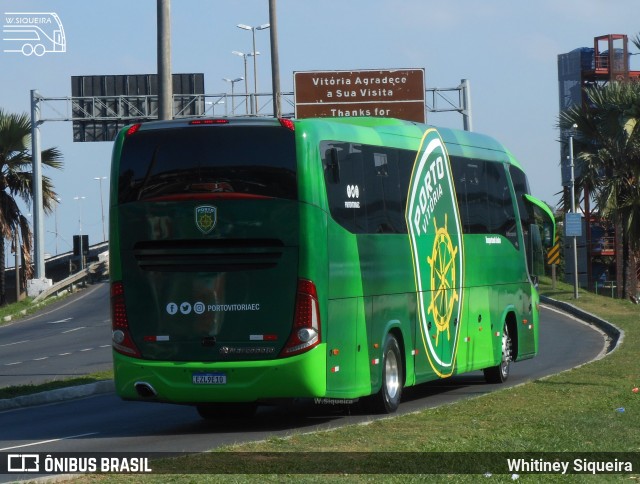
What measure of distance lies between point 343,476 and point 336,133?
6.32 m

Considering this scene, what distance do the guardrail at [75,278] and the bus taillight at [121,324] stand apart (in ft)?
129

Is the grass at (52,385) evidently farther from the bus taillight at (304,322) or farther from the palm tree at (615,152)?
the palm tree at (615,152)

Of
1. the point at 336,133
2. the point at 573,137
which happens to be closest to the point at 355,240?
the point at 336,133

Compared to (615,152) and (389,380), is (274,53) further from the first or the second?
(389,380)

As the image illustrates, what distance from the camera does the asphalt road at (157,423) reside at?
14.0 m

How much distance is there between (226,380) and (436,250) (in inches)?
199

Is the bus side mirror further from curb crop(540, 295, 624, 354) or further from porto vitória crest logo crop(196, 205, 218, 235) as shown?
curb crop(540, 295, 624, 354)

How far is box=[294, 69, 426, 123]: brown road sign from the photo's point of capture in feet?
155

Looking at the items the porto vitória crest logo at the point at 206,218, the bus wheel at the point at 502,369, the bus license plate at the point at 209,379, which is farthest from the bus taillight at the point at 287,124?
the bus wheel at the point at 502,369

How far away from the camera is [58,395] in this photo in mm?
20453

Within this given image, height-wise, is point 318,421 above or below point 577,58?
below

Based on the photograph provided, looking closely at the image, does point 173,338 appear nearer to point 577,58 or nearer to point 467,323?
point 467,323

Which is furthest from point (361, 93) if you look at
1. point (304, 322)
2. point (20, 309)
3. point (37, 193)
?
point (304, 322)

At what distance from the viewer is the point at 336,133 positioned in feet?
51.8
